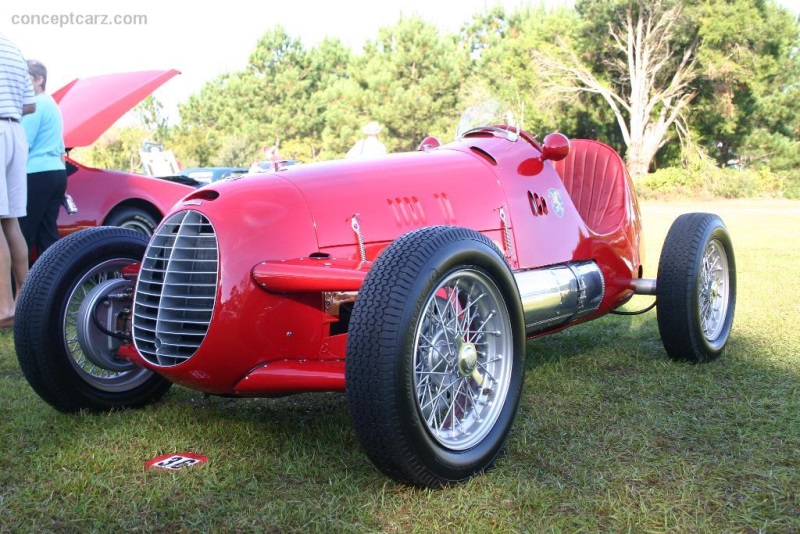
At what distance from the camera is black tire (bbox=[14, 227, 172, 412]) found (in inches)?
116

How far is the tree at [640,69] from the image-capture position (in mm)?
30281

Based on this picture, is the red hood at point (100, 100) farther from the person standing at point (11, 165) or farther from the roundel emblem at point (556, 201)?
the roundel emblem at point (556, 201)

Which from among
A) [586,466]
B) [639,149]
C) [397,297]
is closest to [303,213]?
[397,297]

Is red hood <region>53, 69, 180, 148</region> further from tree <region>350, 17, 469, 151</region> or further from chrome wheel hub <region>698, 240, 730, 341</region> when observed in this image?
tree <region>350, 17, 469, 151</region>

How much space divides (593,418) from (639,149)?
101 feet

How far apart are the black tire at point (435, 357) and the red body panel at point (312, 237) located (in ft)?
0.77

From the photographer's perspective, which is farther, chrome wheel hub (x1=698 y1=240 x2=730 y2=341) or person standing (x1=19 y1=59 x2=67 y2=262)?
person standing (x1=19 y1=59 x2=67 y2=262)

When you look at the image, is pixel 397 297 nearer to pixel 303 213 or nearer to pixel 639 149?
pixel 303 213

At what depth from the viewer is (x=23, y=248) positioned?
4.90 meters

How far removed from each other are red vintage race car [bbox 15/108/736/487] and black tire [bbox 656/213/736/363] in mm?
476

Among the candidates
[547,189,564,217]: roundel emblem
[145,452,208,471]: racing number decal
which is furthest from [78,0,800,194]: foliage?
[145,452,208,471]: racing number decal

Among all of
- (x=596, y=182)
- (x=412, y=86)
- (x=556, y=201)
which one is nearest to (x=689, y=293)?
(x=556, y=201)

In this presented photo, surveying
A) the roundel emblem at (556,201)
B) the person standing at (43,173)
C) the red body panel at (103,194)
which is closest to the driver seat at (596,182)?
the roundel emblem at (556,201)

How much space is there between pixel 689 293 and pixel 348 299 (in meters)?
1.99
